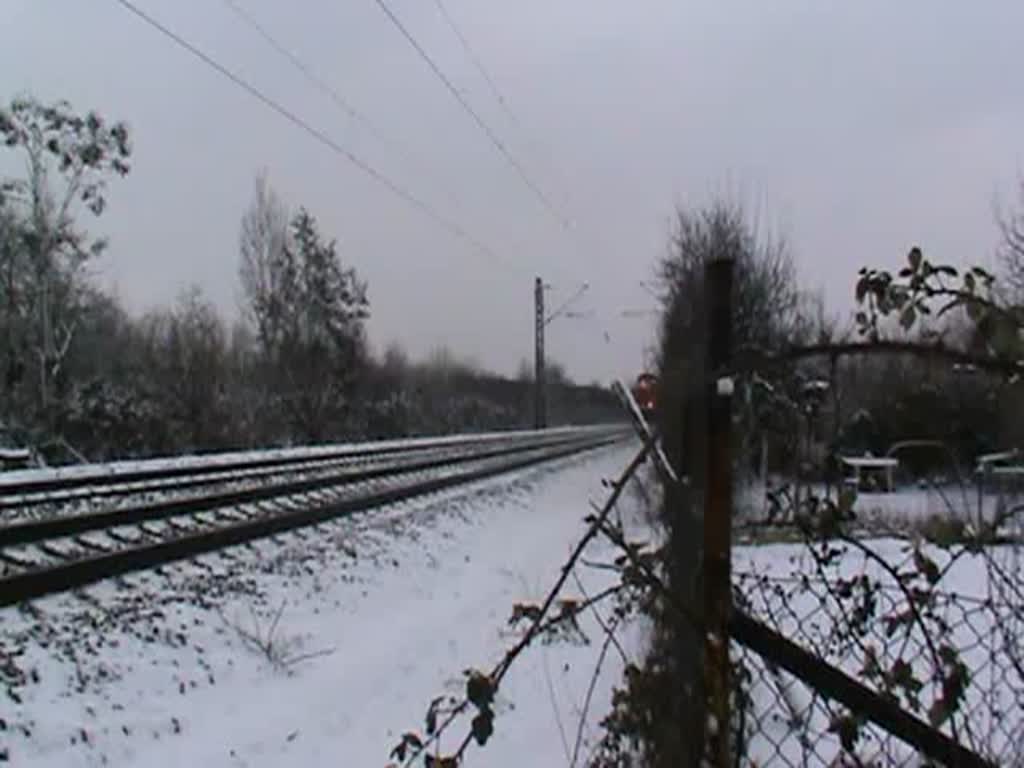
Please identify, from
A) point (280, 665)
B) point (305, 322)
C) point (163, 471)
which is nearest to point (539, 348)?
point (305, 322)

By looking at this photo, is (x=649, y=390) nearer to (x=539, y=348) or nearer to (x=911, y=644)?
(x=911, y=644)

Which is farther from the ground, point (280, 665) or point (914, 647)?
point (914, 647)

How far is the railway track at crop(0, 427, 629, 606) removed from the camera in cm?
827

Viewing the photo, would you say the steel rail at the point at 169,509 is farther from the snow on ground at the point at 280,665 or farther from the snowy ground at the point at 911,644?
the snowy ground at the point at 911,644

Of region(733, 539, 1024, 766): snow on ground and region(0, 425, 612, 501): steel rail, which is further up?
region(733, 539, 1024, 766): snow on ground

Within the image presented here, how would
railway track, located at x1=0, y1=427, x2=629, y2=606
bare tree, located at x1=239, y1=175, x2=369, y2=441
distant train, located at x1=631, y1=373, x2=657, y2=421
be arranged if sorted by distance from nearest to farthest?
1. distant train, located at x1=631, y1=373, x2=657, y2=421
2. railway track, located at x1=0, y1=427, x2=629, y2=606
3. bare tree, located at x1=239, y1=175, x2=369, y2=441

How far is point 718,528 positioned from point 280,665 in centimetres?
571

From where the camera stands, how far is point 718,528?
1576mm

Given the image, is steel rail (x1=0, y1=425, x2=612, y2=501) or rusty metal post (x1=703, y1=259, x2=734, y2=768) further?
steel rail (x1=0, y1=425, x2=612, y2=501)

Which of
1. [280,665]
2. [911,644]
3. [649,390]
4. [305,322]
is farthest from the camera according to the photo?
[305,322]

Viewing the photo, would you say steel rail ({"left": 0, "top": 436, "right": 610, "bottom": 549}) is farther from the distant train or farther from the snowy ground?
the snowy ground

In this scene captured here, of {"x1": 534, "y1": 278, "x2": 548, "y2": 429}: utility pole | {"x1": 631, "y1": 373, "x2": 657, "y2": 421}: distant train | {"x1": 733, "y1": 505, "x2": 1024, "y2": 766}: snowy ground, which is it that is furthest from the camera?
{"x1": 534, "y1": 278, "x2": 548, "y2": 429}: utility pole

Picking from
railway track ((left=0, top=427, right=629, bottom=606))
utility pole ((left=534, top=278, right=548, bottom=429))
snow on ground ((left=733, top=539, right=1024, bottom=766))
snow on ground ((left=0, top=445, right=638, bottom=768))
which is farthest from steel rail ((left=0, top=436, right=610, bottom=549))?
utility pole ((left=534, top=278, right=548, bottom=429))

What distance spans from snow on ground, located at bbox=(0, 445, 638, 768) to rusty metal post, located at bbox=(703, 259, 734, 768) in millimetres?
3150
